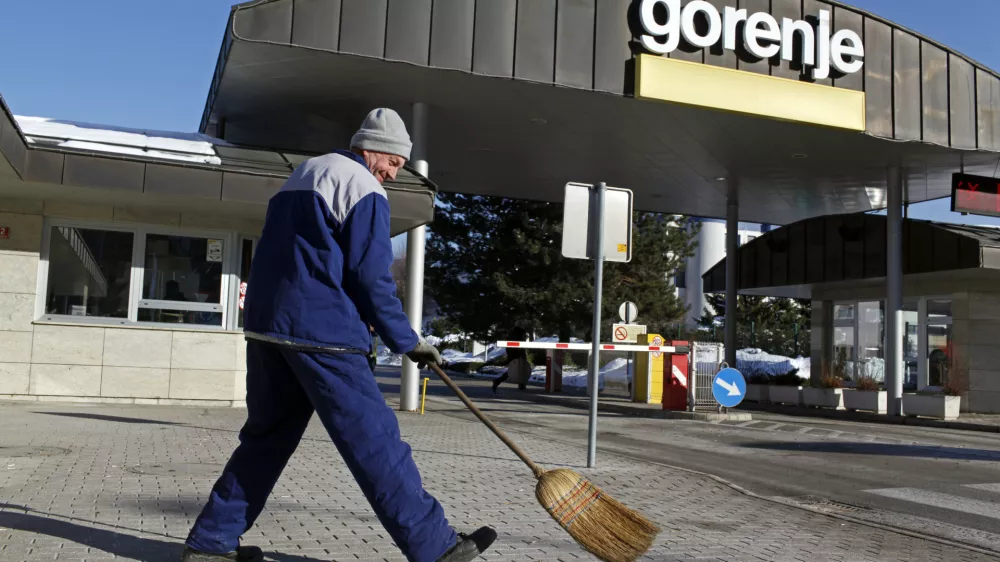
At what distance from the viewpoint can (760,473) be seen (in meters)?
9.24

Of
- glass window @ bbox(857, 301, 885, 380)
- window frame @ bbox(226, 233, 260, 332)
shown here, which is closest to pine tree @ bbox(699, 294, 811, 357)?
glass window @ bbox(857, 301, 885, 380)

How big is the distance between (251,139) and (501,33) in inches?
272

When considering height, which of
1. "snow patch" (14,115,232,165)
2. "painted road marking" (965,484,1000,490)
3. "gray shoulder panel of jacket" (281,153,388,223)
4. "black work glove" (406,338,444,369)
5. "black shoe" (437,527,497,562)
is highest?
"snow patch" (14,115,232,165)

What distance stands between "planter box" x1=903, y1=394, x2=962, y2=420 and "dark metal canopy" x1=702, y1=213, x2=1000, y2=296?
102 inches

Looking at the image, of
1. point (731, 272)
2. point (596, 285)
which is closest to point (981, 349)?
point (731, 272)

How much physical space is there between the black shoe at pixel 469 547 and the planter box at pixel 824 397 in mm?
19417

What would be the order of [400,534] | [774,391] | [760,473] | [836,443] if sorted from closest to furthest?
[400,534], [760,473], [836,443], [774,391]

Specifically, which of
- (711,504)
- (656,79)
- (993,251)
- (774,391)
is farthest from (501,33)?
(774,391)

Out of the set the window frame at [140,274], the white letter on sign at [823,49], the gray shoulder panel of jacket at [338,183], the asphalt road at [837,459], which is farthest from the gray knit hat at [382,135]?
the white letter on sign at [823,49]

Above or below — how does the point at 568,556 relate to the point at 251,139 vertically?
below

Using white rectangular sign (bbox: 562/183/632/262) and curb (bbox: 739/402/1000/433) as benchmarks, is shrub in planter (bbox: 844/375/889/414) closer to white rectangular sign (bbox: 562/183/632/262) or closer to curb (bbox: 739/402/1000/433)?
curb (bbox: 739/402/1000/433)

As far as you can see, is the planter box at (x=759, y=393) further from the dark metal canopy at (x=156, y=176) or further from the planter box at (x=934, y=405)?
the dark metal canopy at (x=156, y=176)

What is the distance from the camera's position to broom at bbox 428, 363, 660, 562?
13.8 ft

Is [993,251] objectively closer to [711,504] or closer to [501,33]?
[501,33]
